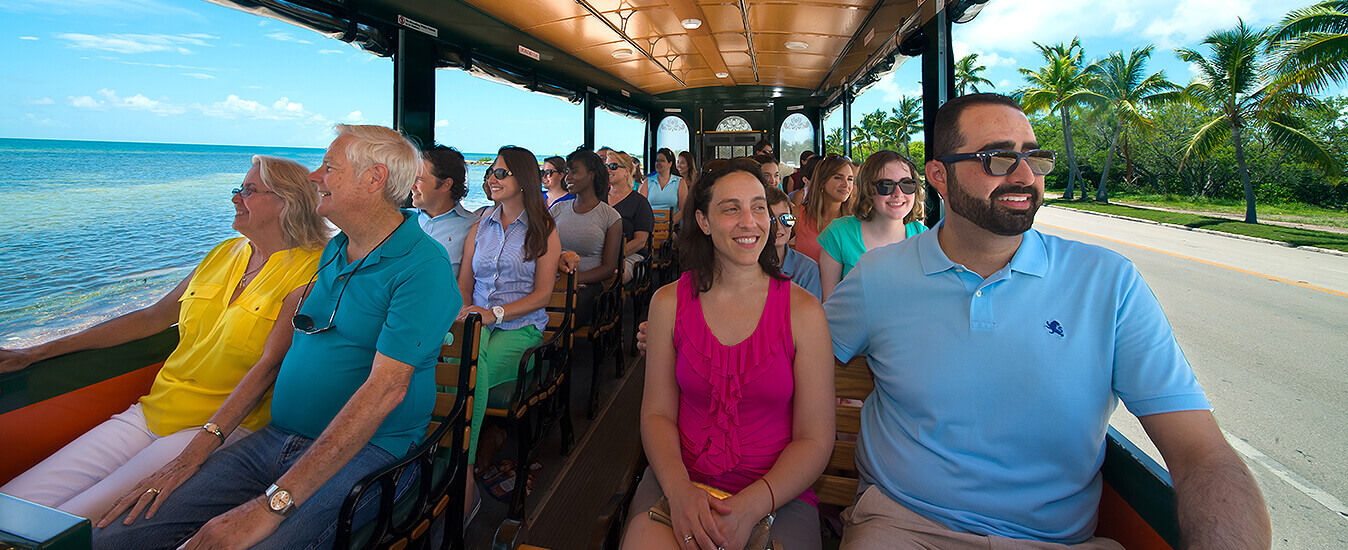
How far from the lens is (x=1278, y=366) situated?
420 cm

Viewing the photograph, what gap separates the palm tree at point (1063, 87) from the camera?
23000 mm

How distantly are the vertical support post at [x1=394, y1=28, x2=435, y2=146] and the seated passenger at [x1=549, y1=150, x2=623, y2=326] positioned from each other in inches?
58.2

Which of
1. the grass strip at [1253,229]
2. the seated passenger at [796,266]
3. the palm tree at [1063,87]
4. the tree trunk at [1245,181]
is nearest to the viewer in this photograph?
the seated passenger at [796,266]

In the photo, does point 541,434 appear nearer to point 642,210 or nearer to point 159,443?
point 159,443

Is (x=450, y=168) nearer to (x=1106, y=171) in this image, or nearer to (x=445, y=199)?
(x=445, y=199)

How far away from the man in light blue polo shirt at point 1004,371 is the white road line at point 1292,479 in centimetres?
188

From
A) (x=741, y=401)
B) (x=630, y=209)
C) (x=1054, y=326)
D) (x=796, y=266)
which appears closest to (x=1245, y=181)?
(x=630, y=209)

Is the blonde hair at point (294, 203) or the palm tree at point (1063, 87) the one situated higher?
the palm tree at point (1063, 87)

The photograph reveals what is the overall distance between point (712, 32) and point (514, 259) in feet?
14.3

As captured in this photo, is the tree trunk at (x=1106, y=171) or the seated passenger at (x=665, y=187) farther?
the tree trunk at (x=1106, y=171)

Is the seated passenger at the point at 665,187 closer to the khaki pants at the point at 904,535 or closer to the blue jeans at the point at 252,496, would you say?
the blue jeans at the point at 252,496

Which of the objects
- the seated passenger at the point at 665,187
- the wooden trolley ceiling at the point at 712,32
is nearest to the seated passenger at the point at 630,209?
the wooden trolley ceiling at the point at 712,32

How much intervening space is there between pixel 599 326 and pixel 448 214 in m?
1.17

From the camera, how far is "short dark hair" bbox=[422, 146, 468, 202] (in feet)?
10.3
